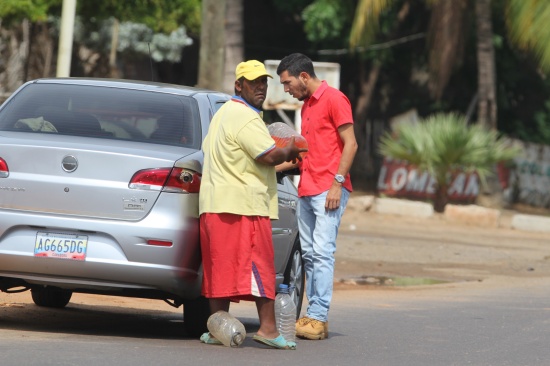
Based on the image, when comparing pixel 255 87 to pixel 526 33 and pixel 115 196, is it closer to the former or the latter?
pixel 115 196

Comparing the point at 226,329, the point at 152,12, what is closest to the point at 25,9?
the point at 152,12

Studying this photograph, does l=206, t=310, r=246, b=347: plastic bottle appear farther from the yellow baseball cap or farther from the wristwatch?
the yellow baseball cap

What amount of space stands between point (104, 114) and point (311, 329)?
6.78 ft

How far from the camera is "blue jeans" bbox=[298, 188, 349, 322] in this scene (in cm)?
904

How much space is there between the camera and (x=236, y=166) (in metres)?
8.22

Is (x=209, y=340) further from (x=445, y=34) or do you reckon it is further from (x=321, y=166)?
(x=445, y=34)

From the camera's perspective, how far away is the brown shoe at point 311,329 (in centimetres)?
913

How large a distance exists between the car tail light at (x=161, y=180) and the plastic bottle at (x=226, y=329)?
0.82 meters

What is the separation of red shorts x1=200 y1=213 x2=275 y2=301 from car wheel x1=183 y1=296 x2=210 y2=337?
0.66 m

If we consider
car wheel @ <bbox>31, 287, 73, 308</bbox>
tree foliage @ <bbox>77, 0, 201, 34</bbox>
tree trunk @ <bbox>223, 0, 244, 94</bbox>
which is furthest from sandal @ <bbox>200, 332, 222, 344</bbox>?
tree foliage @ <bbox>77, 0, 201, 34</bbox>

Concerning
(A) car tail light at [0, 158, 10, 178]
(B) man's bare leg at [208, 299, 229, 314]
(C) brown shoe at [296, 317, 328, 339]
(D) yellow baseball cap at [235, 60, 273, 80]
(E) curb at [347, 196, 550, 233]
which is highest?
(D) yellow baseball cap at [235, 60, 273, 80]

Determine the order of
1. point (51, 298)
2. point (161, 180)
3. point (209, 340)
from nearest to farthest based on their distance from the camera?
1. point (161, 180)
2. point (209, 340)
3. point (51, 298)

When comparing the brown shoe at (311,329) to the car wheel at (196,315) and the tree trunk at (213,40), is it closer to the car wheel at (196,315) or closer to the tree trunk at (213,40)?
the car wheel at (196,315)

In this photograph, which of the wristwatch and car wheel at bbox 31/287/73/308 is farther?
car wheel at bbox 31/287/73/308
